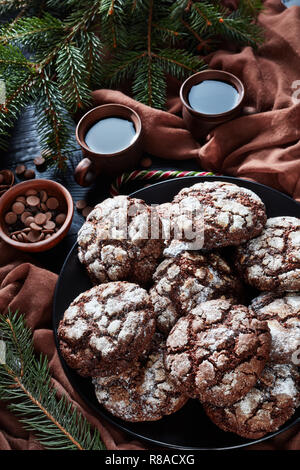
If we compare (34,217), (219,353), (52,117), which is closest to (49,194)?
(34,217)

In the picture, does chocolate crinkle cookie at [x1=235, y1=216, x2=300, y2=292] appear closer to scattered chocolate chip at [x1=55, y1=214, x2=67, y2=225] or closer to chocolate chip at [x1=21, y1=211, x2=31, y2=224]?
scattered chocolate chip at [x1=55, y1=214, x2=67, y2=225]

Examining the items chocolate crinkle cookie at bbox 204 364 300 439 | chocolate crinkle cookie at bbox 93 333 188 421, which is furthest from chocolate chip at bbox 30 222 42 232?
chocolate crinkle cookie at bbox 204 364 300 439

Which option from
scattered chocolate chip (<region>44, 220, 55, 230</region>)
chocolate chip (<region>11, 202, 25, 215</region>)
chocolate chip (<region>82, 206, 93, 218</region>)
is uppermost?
chocolate chip (<region>11, 202, 25, 215</region>)

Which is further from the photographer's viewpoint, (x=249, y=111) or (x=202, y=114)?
(x=249, y=111)

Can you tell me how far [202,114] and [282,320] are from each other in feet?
3.70

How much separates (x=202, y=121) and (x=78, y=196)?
763 mm

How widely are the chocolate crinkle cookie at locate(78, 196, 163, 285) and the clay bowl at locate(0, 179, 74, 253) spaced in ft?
0.84

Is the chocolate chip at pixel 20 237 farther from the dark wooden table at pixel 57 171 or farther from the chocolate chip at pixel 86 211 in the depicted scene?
the chocolate chip at pixel 86 211

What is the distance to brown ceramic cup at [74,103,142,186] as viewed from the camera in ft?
7.28

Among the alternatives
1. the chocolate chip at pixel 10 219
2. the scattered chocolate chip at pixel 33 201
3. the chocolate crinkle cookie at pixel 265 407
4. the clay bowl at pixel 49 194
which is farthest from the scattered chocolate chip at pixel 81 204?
the chocolate crinkle cookie at pixel 265 407

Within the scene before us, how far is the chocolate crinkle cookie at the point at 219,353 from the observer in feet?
4.92

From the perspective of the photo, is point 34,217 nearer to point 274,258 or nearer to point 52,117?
point 52,117

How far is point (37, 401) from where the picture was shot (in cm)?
169

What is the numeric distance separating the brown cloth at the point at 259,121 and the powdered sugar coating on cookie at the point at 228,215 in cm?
49
